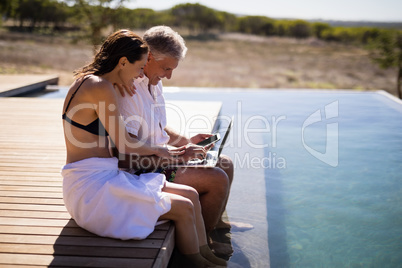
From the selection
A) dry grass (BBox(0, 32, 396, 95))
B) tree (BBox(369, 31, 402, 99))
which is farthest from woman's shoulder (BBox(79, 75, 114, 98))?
tree (BBox(369, 31, 402, 99))

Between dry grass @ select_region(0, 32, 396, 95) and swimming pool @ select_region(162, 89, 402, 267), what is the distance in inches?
362

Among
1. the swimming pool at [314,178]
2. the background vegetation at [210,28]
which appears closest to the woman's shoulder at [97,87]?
the swimming pool at [314,178]

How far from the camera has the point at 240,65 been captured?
79.8ft

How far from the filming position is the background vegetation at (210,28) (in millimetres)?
14281

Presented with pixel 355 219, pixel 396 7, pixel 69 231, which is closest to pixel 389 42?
pixel 355 219

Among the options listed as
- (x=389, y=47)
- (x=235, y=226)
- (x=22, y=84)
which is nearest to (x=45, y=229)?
(x=235, y=226)

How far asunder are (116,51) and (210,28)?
1811 inches

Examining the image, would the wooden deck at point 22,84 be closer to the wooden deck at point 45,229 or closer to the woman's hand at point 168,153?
the wooden deck at point 45,229

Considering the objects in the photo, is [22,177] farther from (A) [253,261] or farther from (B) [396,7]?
(B) [396,7]

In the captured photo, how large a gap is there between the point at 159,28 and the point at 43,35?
3324cm

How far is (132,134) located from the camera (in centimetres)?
239

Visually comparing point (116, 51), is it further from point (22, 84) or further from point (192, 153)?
point (22, 84)

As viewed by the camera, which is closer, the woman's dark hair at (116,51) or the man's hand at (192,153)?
the woman's dark hair at (116,51)

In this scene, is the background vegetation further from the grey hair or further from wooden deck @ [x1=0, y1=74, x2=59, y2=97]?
the grey hair
